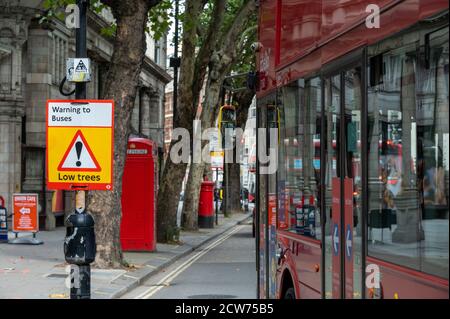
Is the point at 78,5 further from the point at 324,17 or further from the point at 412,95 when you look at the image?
the point at 412,95

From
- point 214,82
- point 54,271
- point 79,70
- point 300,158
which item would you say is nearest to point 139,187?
point 54,271

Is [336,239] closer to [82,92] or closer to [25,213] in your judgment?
[82,92]

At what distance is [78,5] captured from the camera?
10.8 metres

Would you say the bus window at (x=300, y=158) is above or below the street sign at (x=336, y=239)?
above

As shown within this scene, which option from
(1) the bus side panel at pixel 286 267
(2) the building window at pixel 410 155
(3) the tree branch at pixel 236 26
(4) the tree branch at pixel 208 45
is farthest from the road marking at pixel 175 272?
(2) the building window at pixel 410 155

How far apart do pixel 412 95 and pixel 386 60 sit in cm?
47

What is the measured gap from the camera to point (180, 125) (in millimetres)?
26062

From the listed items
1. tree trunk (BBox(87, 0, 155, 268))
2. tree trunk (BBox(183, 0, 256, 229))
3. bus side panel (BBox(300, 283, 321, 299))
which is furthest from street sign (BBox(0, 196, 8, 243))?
bus side panel (BBox(300, 283, 321, 299))

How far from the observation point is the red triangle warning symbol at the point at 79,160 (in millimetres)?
9562

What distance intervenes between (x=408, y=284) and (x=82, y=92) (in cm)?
680

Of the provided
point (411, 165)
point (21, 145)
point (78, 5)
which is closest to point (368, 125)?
point (411, 165)

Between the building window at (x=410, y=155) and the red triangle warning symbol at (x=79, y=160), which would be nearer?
the building window at (x=410, y=155)

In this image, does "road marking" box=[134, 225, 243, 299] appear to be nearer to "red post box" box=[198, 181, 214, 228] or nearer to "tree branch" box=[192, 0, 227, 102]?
"tree branch" box=[192, 0, 227, 102]

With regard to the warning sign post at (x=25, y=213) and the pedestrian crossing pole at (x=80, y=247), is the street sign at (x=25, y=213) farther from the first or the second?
the pedestrian crossing pole at (x=80, y=247)
